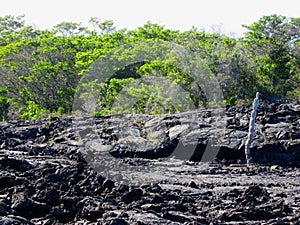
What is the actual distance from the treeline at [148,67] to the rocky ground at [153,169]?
545 cm

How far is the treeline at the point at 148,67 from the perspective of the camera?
24.6 metres

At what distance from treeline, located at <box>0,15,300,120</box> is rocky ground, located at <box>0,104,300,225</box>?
214 inches

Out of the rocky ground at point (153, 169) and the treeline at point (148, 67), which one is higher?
the treeline at point (148, 67)

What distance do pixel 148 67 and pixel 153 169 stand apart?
10.8 meters

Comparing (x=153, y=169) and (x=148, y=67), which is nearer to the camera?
(x=153, y=169)

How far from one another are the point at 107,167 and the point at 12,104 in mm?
16367

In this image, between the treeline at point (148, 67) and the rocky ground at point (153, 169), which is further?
the treeline at point (148, 67)

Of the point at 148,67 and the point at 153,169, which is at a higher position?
the point at 148,67

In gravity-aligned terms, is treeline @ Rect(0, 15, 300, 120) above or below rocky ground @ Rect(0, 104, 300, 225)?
above

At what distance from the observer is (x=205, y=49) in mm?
25781

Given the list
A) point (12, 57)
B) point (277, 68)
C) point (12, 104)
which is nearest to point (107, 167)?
point (277, 68)

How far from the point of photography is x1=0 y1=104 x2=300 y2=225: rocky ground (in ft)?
28.7

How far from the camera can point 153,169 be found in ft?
46.3

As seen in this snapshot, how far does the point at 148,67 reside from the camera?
2442 centimetres
